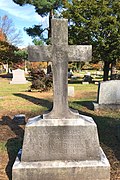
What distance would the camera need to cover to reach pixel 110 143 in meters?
5.75

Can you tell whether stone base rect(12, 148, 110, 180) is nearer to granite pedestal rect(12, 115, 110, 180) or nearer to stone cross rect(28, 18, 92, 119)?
granite pedestal rect(12, 115, 110, 180)

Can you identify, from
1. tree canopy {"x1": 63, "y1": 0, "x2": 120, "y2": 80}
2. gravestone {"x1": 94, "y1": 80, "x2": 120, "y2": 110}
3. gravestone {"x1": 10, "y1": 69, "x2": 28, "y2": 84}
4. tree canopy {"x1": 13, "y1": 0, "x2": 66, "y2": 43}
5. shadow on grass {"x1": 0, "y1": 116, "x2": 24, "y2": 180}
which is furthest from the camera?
tree canopy {"x1": 13, "y1": 0, "x2": 66, "y2": 43}

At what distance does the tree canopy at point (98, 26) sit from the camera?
23375 mm

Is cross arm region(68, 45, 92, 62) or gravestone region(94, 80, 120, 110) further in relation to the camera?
gravestone region(94, 80, 120, 110)

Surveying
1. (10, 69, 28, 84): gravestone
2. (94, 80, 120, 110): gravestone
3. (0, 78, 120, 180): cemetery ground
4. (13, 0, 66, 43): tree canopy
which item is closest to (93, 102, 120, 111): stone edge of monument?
(94, 80, 120, 110): gravestone

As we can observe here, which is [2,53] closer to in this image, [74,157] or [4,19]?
[4,19]

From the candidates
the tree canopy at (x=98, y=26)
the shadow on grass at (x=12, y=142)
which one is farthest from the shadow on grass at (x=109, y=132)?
the tree canopy at (x=98, y=26)

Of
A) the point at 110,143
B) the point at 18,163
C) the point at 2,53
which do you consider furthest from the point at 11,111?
the point at 2,53

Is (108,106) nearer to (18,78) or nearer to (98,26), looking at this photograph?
(98,26)

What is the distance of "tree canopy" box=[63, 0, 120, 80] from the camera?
23375 mm

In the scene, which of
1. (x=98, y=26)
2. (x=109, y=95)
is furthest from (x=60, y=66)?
(x=98, y=26)

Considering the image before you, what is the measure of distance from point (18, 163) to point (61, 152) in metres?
0.67

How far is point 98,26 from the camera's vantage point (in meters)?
23.8

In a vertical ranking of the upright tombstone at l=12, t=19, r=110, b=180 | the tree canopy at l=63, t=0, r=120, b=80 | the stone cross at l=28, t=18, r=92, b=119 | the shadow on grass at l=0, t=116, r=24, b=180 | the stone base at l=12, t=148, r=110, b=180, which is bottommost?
the shadow on grass at l=0, t=116, r=24, b=180
